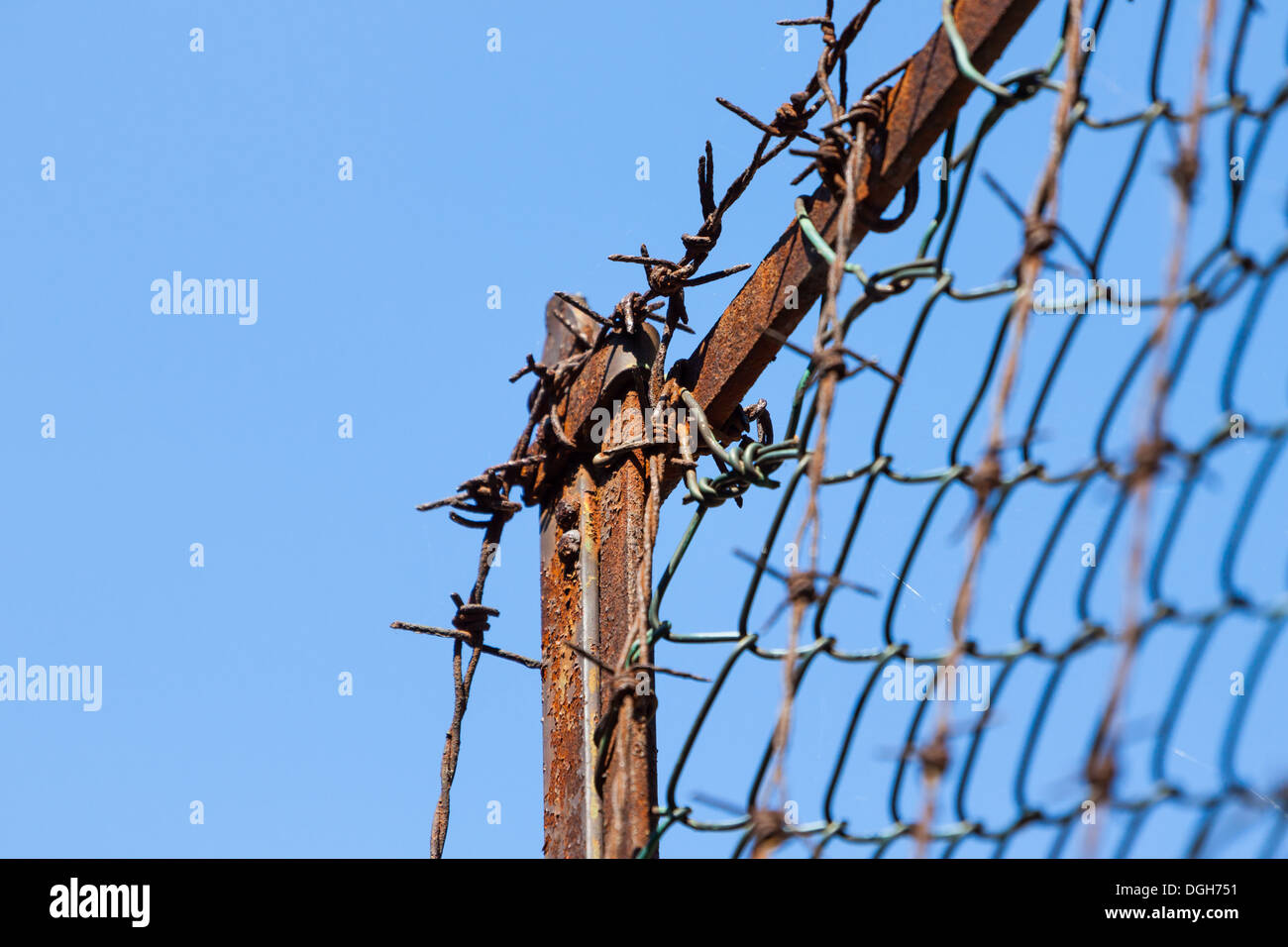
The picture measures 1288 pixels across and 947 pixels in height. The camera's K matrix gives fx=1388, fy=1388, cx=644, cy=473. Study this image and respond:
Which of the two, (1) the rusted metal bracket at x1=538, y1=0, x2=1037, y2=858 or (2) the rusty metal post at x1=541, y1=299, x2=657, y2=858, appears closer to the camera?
(1) the rusted metal bracket at x1=538, y1=0, x2=1037, y2=858

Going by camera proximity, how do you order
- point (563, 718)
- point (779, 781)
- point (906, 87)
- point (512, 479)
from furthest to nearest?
point (512, 479)
point (563, 718)
point (906, 87)
point (779, 781)

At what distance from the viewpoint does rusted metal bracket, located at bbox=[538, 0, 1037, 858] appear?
197cm

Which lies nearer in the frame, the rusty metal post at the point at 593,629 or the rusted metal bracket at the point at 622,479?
the rusted metal bracket at the point at 622,479

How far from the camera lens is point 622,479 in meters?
2.58

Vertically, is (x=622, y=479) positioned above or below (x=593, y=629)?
above

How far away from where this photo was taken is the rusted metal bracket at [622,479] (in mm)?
1973

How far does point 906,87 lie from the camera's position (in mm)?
2010
